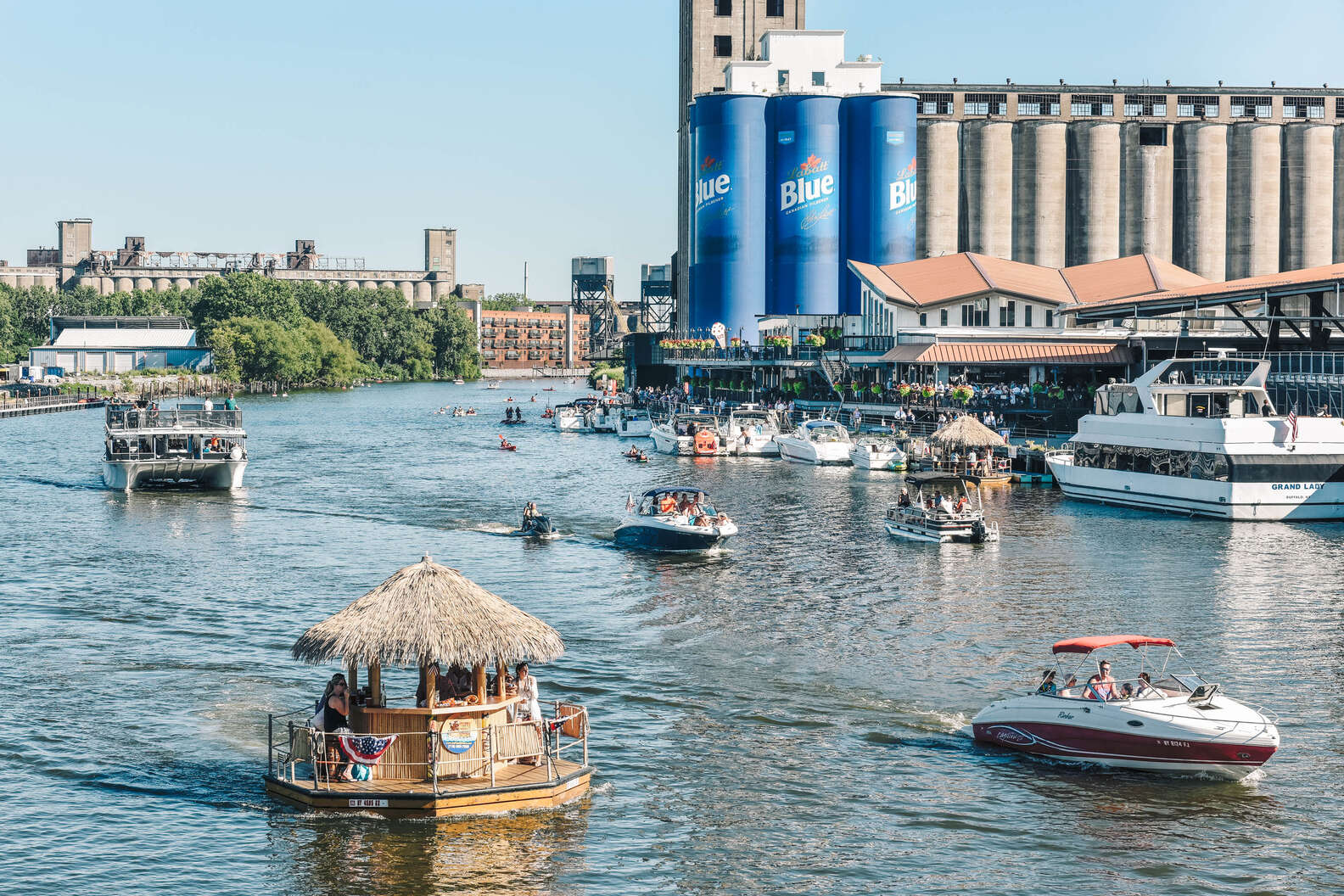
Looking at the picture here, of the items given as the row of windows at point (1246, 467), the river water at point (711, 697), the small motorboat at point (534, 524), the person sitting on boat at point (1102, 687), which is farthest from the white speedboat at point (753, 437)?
the person sitting on boat at point (1102, 687)

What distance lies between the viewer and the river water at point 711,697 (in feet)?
82.3

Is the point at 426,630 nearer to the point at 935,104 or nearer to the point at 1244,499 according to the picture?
the point at 1244,499

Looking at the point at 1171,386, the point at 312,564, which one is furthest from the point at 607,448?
the point at 312,564

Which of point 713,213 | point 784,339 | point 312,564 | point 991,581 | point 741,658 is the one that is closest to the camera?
point 741,658

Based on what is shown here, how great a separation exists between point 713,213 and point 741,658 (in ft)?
408

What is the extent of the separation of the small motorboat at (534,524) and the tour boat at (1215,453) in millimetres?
29994

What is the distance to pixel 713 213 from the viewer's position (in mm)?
159875

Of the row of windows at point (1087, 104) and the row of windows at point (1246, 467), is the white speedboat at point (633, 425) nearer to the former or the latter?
the row of windows at point (1087, 104)

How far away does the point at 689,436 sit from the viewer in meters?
110

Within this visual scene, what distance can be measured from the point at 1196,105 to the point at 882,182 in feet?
149

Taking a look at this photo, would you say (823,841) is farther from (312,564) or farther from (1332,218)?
(1332,218)

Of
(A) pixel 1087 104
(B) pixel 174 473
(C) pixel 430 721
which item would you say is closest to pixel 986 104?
(A) pixel 1087 104

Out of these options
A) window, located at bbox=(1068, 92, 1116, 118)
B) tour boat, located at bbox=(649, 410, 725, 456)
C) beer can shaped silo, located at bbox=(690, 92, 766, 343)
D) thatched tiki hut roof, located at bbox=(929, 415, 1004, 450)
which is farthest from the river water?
window, located at bbox=(1068, 92, 1116, 118)

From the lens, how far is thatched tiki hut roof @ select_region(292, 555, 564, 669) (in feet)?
85.4
